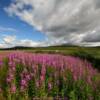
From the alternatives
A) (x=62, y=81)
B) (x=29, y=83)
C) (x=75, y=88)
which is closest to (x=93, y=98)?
(x=75, y=88)

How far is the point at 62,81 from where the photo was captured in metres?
8.36

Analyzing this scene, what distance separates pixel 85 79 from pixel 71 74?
70 cm

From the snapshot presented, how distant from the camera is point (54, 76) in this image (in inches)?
333

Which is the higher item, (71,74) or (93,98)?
(71,74)

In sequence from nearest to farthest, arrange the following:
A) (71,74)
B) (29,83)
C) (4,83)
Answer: (29,83)
(4,83)
(71,74)

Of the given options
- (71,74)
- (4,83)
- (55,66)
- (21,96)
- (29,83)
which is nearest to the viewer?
(21,96)

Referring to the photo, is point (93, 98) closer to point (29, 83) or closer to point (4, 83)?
point (29, 83)

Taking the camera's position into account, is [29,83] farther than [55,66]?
No

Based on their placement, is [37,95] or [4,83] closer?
[37,95]

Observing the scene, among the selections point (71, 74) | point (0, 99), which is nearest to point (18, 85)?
point (0, 99)

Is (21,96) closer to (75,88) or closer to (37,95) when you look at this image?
(37,95)

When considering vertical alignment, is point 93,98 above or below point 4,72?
below

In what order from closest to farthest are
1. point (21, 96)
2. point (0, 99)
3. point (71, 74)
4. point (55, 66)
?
point (0, 99)
point (21, 96)
point (71, 74)
point (55, 66)

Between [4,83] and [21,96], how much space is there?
1.57 metres
